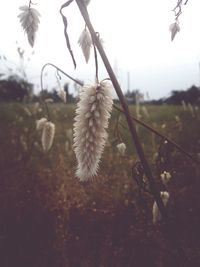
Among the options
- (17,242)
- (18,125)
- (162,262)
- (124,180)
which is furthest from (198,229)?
(18,125)

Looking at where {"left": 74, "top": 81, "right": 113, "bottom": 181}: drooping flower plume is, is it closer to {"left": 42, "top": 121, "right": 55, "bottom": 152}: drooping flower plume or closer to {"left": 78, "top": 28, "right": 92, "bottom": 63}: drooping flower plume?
{"left": 78, "top": 28, "right": 92, "bottom": 63}: drooping flower plume

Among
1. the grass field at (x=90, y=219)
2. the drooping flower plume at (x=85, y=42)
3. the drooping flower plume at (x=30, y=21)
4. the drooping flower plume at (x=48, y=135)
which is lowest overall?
the grass field at (x=90, y=219)

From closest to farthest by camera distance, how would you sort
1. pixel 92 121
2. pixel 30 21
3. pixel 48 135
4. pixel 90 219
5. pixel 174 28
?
1. pixel 92 121
2. pixel 30 21
3. pixel 174 28
4. pixel 48 135
5. pixel 90 219

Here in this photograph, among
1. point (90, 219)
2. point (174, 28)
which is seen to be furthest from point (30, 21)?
point (90, 219)

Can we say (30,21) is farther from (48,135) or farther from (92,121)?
(48,135)

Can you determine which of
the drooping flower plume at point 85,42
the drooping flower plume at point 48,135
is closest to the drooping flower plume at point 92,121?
the drooping flower plume at point 85,42

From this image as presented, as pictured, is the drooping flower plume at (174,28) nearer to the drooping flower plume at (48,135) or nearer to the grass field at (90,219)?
the drooping flower plume at (48,135)
